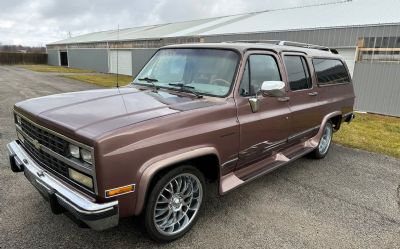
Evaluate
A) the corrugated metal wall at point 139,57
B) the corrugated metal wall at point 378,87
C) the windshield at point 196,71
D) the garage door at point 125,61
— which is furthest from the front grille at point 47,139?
the garage door at point 125,61

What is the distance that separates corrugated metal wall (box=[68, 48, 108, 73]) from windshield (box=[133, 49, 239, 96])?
30.9 meters

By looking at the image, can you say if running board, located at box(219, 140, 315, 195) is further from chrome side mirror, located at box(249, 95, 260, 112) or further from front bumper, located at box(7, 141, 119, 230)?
front bumper, located at box(7, 141, 119, 230)

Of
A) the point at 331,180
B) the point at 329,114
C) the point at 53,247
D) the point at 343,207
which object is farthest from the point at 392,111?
the point at 53,247

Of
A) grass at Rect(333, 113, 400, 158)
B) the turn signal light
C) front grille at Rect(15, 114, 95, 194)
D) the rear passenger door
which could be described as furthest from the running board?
grass at Rect(333, 113, 400, 158)

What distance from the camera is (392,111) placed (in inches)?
432

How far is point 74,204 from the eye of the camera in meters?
2.54

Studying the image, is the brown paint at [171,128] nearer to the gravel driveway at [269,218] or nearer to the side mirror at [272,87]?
the side mirror at [272,87]

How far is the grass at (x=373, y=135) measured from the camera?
7.01m

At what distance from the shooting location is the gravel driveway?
10.5 feet

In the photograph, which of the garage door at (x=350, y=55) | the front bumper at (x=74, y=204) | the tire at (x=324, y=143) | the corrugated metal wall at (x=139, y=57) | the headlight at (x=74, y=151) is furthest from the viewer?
the corrugated metal wall at (x=139, y=57)

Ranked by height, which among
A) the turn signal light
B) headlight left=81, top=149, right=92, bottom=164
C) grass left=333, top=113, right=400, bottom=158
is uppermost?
headlight left=81, top=149, right=92, bottom=164

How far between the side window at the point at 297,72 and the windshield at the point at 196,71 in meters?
1.23

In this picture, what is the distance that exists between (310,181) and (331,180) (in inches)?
14.9

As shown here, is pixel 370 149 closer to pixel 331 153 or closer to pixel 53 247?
pixel 331 153
